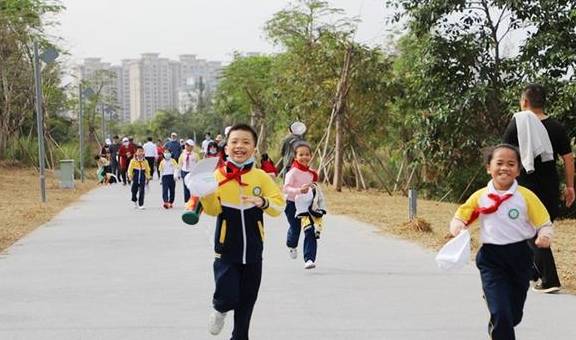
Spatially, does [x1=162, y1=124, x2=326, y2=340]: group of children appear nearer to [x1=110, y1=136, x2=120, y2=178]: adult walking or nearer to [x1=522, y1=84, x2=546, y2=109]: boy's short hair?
[x1=522, y1=84, x2=546, y2=109]: boy's short hair

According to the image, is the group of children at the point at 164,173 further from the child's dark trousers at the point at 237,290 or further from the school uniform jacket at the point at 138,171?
the child's dark trousers at the point at 237,290

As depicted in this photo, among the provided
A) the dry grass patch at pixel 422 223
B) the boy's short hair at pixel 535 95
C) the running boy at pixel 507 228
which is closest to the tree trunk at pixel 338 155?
the dry grass patch at pixel 422 223

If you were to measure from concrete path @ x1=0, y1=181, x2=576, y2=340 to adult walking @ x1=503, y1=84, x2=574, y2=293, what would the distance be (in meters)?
0.33

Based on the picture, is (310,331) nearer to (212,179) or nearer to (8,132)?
(212,179)

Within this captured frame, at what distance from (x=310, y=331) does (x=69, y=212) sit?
12.3 metres

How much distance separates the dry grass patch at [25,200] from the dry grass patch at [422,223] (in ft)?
18.6

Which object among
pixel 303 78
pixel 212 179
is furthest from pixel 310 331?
pixel 303 78

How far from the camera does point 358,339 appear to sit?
588cm

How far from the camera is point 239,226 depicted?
557 centimetres

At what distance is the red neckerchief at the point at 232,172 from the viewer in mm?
5605

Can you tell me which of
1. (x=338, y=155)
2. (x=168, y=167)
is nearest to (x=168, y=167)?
(x=168, y=167)

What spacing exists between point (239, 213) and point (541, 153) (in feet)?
10.1

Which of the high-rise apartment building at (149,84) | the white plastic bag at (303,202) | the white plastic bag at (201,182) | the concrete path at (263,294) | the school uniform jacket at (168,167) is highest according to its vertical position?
the high-rise apartment building at (149,84)

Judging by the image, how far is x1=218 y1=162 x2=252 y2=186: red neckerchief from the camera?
561 centimetres
